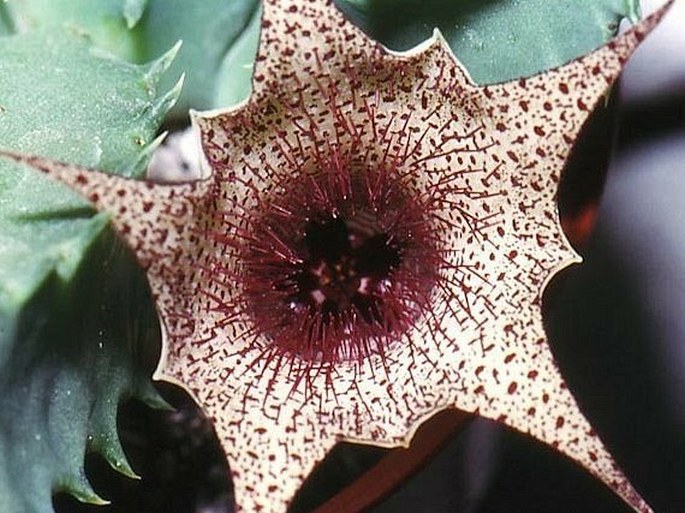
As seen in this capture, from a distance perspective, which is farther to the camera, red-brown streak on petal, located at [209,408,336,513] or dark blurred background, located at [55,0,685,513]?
dark blurred background, located at [55,0,685,513]

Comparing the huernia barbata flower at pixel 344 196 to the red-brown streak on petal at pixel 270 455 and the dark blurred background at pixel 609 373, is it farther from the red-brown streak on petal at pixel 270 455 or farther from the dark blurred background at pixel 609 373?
the dark blurred background at pixel 609 373

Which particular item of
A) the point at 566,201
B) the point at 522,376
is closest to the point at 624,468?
the point at 566,201

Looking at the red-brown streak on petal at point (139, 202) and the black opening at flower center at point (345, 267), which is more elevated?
the red-brown streak on petal at point (139, 202)

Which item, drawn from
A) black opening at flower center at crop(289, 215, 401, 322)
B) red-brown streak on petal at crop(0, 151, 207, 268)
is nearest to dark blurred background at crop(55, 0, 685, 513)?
black opening at flower center at crop(289, 215, 401, 322)

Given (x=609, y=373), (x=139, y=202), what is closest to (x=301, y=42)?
→ (x=139, y=202)

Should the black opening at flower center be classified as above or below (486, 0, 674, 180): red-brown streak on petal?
below

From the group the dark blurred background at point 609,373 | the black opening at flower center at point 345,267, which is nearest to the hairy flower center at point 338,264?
the black opening at flower center at point 345,267

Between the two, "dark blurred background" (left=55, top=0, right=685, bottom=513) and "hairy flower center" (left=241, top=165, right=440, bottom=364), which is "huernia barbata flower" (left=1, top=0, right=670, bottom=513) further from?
"dark blurred background" (left=55, top=0, right=685, bottom=513)
